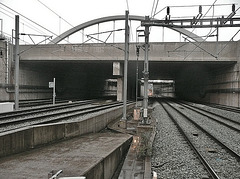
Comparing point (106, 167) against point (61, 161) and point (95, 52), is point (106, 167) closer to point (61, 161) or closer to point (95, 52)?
point (61, 161)

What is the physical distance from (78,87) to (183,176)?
147ft

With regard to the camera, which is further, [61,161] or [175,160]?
[175,160]

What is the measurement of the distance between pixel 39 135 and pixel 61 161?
1.88m

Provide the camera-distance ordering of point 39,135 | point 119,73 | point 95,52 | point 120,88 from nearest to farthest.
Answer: point 39,135 → point 95,52 → point 119,73 → point 120,88

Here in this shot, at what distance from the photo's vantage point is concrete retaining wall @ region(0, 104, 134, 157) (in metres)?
6.16

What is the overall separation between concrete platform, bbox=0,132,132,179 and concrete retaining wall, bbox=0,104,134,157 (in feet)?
0.79

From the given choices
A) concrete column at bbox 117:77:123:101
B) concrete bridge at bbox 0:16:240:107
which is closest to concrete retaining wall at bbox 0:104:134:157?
concrete bridge at bbox 0:16:240:107

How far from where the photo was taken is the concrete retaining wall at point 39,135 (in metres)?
6.16

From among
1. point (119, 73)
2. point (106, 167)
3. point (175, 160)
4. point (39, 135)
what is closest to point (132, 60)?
point (119, 73)

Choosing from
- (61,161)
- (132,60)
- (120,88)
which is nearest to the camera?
(61,161)

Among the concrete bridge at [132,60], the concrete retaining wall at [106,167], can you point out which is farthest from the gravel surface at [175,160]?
the concrete bridge at [132,60]

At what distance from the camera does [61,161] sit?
6070 millimetres

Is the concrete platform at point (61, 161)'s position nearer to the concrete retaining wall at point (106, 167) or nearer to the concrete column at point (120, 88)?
the concrete retaining wall at point (106, 167)

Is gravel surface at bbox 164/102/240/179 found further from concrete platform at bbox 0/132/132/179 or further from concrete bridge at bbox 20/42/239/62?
concrete bridge at bbox 20/42/239/62
